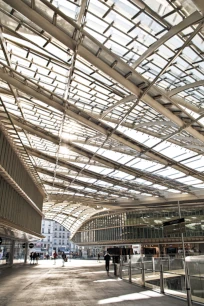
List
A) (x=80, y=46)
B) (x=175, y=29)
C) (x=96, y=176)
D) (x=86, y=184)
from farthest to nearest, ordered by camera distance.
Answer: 1. (x=86, y=184)
2. (x=96, y=176)
3. (x=80, y=46)
4. (x=175, y=29)

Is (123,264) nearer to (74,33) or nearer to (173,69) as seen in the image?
(173,69)

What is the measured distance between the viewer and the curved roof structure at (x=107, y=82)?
930cm

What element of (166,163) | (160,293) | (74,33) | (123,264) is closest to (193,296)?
(160,293)

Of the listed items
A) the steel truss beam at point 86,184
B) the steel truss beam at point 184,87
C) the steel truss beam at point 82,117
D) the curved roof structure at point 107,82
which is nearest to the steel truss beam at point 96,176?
the curved roof structure at point 107,82

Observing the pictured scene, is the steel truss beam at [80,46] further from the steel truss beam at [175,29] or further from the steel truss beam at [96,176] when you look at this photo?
the steel truss beam at [96,176]

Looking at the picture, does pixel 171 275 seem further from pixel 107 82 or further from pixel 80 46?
pixel 80 46

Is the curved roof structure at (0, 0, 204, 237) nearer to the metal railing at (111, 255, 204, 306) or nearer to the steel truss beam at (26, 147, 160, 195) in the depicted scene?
the steel truss beam at (26, 147, 160, 195)

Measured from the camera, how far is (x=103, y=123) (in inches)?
704

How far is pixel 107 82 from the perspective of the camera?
1352 cm

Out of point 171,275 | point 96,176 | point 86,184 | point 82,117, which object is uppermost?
point 82,117

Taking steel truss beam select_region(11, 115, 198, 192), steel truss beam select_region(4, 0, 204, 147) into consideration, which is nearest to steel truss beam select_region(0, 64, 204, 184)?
steel truss beam select_region(4, 0, 204, 147)

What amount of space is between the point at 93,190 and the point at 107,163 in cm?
1247

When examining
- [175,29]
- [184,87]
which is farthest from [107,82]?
[175,29]

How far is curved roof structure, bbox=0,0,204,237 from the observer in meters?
9.30
